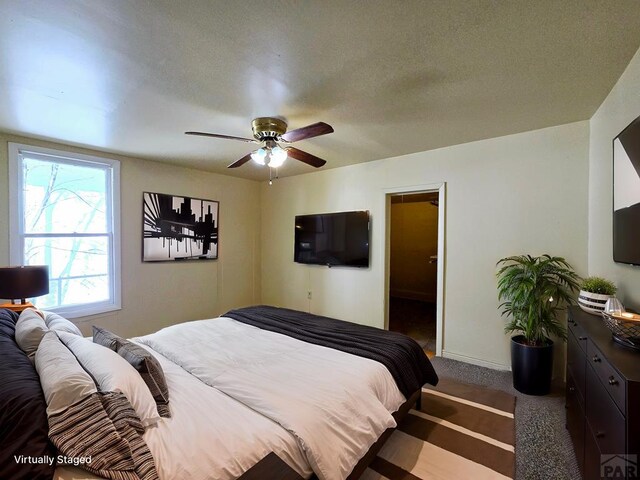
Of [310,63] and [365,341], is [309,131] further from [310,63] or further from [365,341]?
[365,341]

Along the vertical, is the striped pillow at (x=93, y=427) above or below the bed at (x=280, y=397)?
above

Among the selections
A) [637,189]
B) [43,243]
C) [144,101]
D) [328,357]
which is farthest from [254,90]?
[43,243]

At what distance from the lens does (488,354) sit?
3.10 metres

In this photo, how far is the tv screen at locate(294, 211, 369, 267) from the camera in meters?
4.05

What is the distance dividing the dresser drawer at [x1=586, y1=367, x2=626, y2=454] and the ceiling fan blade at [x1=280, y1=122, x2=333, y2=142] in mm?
2014

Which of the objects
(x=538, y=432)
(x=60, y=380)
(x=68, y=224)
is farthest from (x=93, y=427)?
(x=68, y=224)

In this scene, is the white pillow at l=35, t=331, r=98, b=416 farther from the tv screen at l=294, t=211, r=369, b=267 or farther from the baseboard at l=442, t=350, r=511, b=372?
the baseboard at l=442, t=350, r=511, b=372

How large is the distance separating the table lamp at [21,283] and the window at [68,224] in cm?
73

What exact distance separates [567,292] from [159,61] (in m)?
3.75

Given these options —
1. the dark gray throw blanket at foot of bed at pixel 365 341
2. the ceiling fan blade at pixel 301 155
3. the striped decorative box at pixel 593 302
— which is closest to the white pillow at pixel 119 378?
the dark gray throw blanket at foot of bed at pixel 365 341

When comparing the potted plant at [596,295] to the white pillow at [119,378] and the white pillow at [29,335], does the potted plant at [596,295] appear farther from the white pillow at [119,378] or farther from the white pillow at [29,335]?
the white pillow at [29,335]

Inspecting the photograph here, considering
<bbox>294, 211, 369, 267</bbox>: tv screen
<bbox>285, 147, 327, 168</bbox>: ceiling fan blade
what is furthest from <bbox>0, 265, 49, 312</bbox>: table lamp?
<bbox>294, 211, 369, 267</bbox>: tv screen

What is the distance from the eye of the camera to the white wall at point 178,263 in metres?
3.64

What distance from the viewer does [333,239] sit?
4.34 metres
